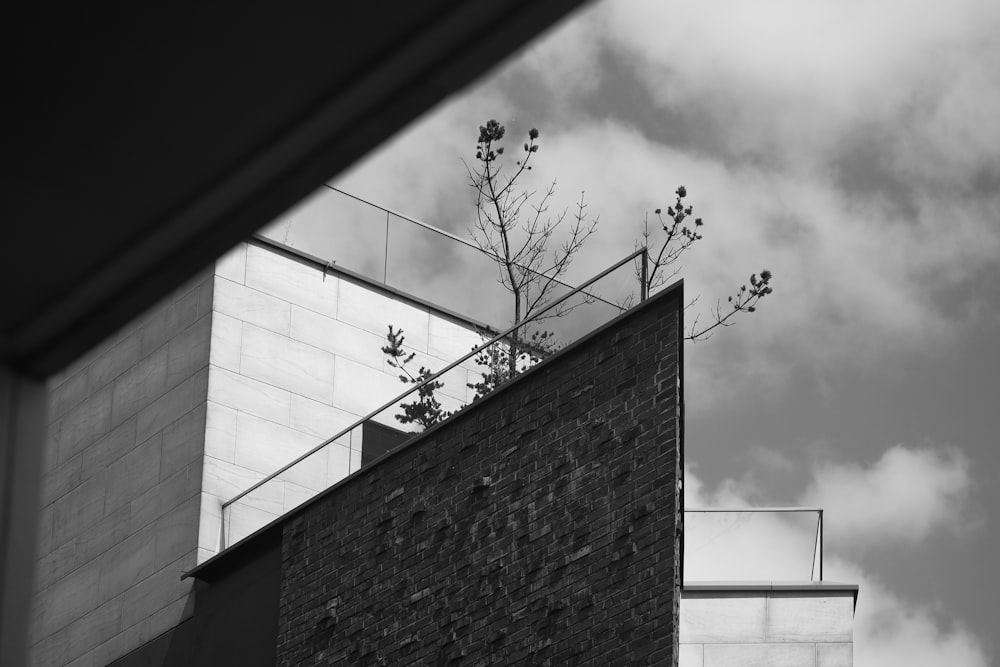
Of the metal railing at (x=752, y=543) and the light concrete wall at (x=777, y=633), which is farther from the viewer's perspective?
the light concrete wall at (x=777, y=633)

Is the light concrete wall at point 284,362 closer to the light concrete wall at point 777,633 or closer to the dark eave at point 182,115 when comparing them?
the light concrete wall at point 777,633

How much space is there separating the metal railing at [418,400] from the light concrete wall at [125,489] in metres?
0.84

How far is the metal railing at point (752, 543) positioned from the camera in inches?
513

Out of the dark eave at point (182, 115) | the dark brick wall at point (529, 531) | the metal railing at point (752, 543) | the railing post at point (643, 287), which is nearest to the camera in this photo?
the dark eave at point (182, 115)

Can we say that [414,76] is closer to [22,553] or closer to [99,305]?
[99,305]

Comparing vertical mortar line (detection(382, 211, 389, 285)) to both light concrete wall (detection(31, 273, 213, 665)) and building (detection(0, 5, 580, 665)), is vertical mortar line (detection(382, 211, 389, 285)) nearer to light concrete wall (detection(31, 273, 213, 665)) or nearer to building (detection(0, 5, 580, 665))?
light concrete wall (detection(31, 273, 213, 665))

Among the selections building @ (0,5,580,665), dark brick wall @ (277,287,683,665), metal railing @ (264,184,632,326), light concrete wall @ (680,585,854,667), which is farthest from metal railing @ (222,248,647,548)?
building @ (0,5,580,665)

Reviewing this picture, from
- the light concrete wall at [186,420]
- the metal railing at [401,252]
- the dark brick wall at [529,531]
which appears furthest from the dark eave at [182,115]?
the metal railing at [401,252]

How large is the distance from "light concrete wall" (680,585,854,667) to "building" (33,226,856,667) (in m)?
0.03

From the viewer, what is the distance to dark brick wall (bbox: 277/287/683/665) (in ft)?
35.7

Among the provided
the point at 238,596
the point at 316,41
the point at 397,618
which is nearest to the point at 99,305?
the point at 316,41

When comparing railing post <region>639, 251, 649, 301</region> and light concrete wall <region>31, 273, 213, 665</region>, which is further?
light concrete wall <region>31, 273, 213, 665</region>

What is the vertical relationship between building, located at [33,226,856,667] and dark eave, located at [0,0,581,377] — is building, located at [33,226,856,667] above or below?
above

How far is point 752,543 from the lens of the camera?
1415 centimetres
